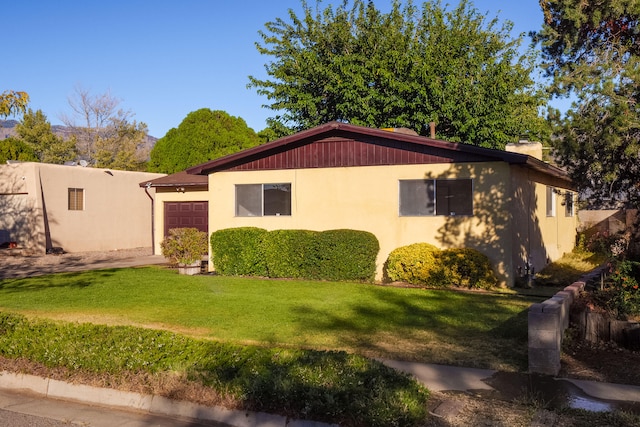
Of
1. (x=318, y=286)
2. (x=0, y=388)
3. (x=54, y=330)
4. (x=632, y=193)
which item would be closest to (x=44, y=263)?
(x=318, y=286)

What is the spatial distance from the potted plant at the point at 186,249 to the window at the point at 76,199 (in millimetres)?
10176

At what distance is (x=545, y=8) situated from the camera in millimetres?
21047

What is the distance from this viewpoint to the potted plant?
1781 cm

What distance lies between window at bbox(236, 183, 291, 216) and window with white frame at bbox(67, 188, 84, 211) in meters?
11.3

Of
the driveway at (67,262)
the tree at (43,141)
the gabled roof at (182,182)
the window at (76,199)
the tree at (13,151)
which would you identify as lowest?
the driveway at (67,262)

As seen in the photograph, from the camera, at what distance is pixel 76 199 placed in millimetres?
26797

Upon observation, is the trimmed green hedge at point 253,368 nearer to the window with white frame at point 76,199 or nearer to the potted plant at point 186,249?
the potted plant at point 186,249

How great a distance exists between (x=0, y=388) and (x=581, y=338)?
23.4ft

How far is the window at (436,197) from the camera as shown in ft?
51.2

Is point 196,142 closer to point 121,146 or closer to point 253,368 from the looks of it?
point 121,146

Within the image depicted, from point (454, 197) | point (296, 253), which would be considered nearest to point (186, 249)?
point (296, 253)

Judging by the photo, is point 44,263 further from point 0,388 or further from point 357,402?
point 357,402

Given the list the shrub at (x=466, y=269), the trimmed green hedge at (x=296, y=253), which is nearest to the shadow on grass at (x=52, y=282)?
the trimmed green hedge at (x=296, y=253)

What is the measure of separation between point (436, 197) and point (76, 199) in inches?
658
